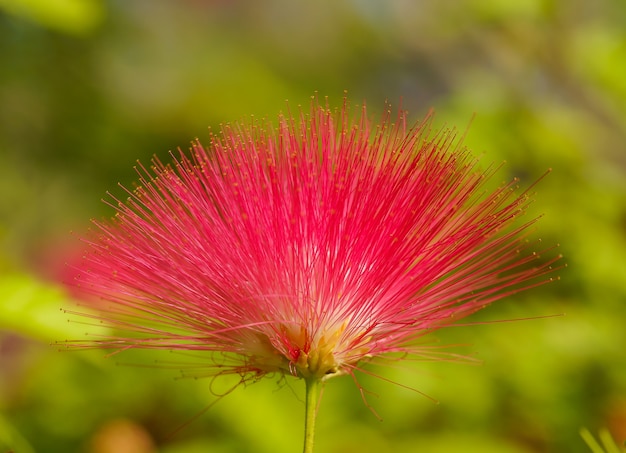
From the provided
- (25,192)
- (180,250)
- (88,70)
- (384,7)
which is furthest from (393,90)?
(180,250)

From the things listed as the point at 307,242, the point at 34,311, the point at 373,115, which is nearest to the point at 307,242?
the point at 307,242

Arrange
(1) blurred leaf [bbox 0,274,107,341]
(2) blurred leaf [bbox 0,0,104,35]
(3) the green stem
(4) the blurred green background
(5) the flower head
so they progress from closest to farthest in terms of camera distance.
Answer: (3) the green stem
(5) the flower head
(1) blurred leaf [bbox 0,274,107,341]
(2) blurred leaf [bbox 0,0,104,35]
(4) the blurred green background

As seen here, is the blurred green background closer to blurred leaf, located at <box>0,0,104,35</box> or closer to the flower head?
blurred leaf, located at <box>0,0,104,35</box>

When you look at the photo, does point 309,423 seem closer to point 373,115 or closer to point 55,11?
point 373,115

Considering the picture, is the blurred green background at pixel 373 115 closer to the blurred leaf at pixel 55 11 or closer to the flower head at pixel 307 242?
the blurred leaf at pixel 55 11

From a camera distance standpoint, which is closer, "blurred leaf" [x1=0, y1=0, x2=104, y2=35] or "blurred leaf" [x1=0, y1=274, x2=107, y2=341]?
"blurred leaf" [x1=0, y1=274, x2=107, y2=341]

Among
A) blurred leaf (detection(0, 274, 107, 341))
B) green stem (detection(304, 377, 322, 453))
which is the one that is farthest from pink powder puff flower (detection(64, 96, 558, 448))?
blurred leaf (detection(0, 274, 107, 341))

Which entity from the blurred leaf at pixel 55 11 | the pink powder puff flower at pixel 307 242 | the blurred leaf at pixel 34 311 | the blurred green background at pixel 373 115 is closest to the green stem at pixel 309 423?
the pink powder puff flower at pixel 307 242
